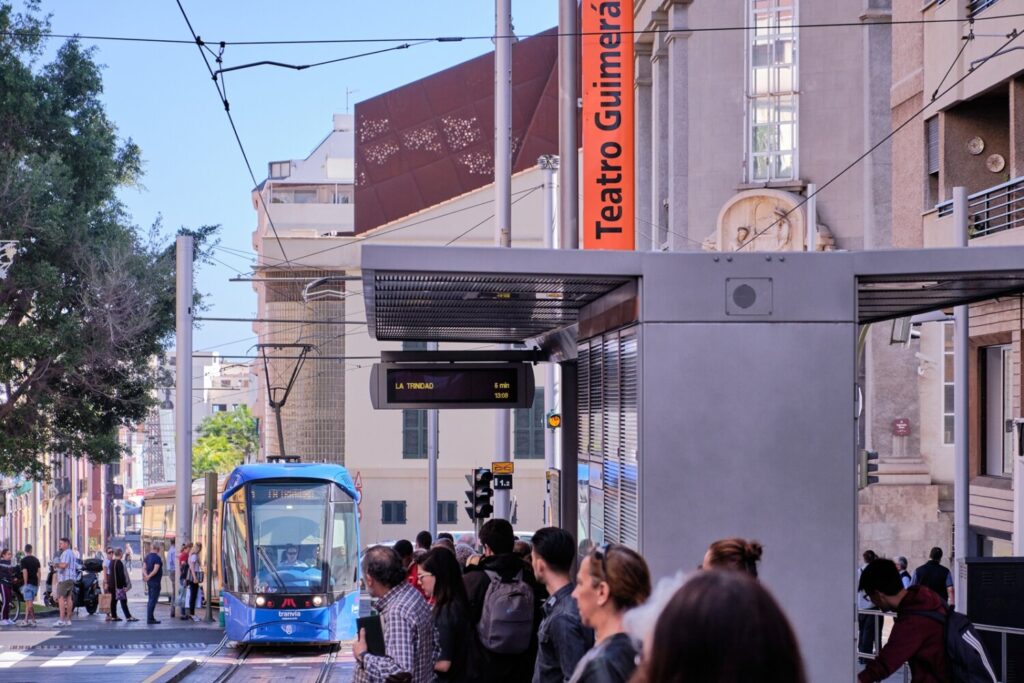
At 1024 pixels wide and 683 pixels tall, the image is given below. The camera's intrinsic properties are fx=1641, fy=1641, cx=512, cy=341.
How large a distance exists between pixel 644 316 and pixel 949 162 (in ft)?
57.6

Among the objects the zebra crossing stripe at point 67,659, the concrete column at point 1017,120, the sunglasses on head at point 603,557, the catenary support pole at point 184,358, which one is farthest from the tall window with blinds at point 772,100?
the sunglasses on head at point 603,557

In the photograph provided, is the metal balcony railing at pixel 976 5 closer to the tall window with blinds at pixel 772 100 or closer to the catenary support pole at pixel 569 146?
the catenary support pole at pixel 569 146

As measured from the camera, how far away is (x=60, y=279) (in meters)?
37.1

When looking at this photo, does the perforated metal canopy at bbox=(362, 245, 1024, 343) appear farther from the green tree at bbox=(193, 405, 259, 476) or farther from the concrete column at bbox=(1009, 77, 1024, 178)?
the green tree at bbox=(193, 405, 259, 476)

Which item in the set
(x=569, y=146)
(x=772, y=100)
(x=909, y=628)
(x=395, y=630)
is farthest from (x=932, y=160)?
(x=395, y=630)

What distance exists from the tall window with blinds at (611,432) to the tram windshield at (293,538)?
13065 millimetres

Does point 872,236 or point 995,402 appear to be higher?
point 872,236

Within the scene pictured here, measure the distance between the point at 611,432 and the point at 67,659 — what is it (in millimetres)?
14813

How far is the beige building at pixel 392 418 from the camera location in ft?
Answer: 211

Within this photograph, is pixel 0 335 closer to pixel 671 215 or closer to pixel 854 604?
pixel 671 215

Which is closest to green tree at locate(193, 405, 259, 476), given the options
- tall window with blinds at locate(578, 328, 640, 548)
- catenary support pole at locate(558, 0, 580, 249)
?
catenary support pole at locate(558, 0, 580, 249)

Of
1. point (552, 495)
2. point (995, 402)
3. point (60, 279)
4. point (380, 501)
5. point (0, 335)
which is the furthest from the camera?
point (380, 501)

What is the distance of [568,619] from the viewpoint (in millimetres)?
6848

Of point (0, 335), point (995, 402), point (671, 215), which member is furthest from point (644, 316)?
point (671, 215)
